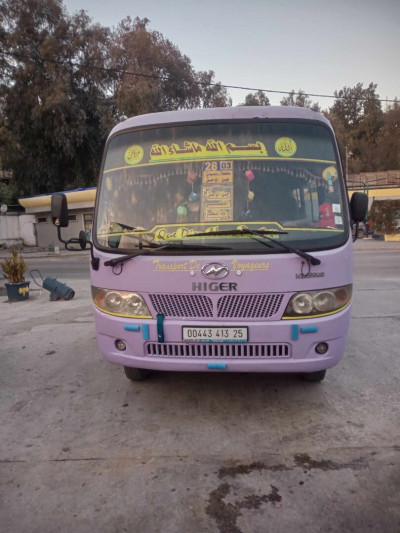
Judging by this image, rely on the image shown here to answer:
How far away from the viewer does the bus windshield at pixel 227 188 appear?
3.35m

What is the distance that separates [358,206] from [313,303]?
47.3 inches

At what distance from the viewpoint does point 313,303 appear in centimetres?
325

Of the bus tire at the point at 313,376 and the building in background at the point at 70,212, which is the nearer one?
the bus tire at the point at 313,376

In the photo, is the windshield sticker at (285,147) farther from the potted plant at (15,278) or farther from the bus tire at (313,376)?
the potted plant at (15,278)

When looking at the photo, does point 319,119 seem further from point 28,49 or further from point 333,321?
point 28,49

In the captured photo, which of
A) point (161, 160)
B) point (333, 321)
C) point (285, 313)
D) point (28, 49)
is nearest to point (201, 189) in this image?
point (161, 160)

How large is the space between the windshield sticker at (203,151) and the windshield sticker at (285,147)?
11 centimetres

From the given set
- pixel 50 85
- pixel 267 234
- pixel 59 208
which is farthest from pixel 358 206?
pixel 50 85

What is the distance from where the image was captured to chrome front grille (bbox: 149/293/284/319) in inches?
127

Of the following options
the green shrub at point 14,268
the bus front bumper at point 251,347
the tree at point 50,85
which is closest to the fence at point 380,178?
the tree at point 50,85

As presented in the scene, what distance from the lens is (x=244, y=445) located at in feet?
10.2

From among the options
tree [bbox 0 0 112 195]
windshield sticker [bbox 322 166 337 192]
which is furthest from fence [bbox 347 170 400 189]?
windshield sticker [bbox 322 166 337 192]

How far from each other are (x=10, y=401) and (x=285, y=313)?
2.69 m

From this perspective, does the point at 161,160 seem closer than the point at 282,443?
No
